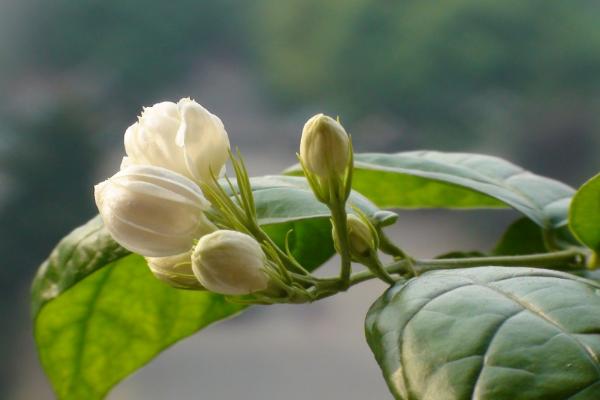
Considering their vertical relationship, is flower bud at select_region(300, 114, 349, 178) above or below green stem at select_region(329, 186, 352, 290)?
above

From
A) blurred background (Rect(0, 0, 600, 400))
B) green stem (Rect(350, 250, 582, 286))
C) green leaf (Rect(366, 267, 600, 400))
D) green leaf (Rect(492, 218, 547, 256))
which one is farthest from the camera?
blurred background (Rect(0, 0, 600, 400))

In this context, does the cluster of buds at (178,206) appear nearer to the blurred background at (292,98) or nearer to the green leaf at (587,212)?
the green leaf at (587,212)

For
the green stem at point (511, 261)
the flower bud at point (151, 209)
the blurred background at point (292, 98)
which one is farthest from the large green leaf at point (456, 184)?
the blurred background at point (292, 98)

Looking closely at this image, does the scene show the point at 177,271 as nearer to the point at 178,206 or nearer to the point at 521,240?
the point at 178,206

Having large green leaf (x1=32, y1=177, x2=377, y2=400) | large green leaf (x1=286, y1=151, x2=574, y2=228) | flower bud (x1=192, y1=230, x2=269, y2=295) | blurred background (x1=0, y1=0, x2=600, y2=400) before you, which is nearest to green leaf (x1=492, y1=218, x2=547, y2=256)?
large green leaf (x1=286, y1=151, x2=574, y2=228)

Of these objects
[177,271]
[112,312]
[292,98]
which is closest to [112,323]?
[112,312]

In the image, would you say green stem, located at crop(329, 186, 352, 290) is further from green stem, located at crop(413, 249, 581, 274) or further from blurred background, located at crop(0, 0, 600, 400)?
blurred background, located at crop(0, 0, 600, 400)
